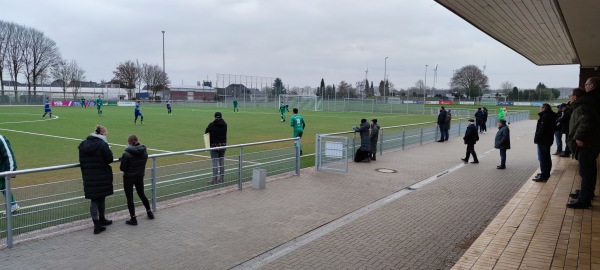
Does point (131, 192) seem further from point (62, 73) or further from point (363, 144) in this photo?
point (62, 73)

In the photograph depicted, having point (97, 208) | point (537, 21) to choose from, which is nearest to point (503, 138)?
point (537, 21)

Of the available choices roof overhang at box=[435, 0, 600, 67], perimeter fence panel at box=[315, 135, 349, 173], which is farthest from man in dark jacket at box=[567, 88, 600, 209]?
perimeter fence panel at box=[315, 135, 349, 173]

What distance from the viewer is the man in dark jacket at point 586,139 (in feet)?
18.9

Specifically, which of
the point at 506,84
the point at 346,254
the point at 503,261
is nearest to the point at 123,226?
the point at 346,254

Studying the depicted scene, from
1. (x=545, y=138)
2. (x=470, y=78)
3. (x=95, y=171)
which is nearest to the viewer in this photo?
(x=95, y=171)

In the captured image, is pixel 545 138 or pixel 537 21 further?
pixel 537 21

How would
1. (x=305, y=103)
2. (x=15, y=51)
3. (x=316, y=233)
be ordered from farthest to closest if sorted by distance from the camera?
(x=15, y=51)
(x=305, y=103)
(x=316, y=233)

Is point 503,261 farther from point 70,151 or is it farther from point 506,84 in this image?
point 506,84

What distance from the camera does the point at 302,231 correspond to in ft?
22.0

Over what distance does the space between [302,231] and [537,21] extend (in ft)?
27.0

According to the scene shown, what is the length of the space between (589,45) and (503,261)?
11.5m

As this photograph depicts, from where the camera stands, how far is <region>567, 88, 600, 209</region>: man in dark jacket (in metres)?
5.76

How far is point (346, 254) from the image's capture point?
5.76 m

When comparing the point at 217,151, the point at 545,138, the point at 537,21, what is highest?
the point at 537,21
